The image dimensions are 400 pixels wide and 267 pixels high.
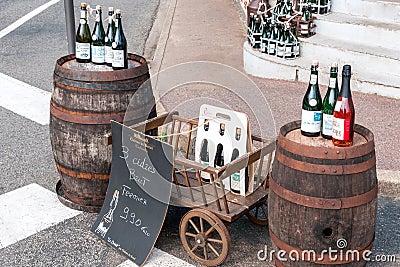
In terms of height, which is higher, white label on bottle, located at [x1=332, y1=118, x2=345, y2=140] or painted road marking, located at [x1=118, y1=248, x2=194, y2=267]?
white label on bottle, located at [x1=332, y1=118, x2=345, y2=140]

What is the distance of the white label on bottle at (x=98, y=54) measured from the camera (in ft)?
16.6

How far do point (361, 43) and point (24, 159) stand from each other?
172 inches

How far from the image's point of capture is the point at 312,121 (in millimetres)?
4062

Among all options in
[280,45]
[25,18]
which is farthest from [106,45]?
[25,18]

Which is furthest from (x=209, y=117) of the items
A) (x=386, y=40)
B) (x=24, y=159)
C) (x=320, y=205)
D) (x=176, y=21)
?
(x=176, y=21)

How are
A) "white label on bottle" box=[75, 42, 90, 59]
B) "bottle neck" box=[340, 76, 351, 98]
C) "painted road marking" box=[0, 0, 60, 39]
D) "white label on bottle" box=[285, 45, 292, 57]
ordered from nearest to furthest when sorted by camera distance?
"bottle neck" box=[340, 76, 351, 98] → "white label on bottle" box=[75, 42, 90, 59] → "white label on bottle" box=[285, 45, 292, 57] → "painted road marking" box=[0, 0, 60, 39]

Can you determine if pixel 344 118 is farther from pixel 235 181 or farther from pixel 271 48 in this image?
pixel 271 48

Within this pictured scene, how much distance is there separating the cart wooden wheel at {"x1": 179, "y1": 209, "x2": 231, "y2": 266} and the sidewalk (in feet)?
4.16

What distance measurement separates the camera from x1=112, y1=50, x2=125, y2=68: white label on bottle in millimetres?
4988

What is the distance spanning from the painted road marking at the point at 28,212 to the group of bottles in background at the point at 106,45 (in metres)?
1.22

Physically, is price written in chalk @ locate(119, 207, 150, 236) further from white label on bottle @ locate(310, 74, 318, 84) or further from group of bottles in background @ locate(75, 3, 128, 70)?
white label on bottle @ locate(310, 74, 318, 84)

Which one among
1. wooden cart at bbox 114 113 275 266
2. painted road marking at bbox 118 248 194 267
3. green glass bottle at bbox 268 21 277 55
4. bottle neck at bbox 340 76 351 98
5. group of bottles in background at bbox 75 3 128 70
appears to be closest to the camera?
bottle neck at bbox 340 76 351 98

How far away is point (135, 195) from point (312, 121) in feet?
4.67

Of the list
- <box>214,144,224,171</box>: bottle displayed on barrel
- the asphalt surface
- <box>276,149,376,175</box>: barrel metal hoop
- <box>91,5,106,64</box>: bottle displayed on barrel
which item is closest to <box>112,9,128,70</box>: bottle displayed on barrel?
<box>91,5,106,64</box>: bottle displayed on barrel
